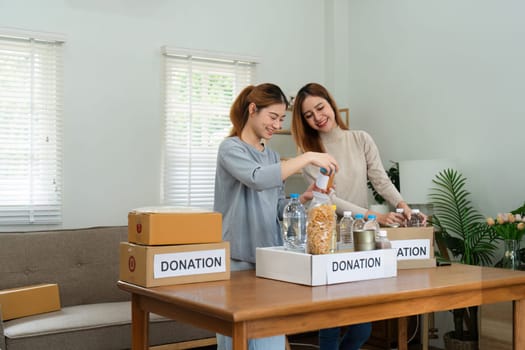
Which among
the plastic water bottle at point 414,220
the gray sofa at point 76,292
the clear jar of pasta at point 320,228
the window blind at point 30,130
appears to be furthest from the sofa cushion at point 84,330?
the clear jar of pasta at point 320,228

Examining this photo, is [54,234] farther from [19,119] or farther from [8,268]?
[19,119]

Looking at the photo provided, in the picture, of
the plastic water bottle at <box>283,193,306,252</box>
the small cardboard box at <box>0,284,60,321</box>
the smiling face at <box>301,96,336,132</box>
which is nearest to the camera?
the plastic water bottle at <box>283,193,306,252</box>

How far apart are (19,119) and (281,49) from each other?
7.19 feet

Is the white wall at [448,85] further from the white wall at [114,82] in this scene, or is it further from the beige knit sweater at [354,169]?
the beige knit sweater at [354,169]

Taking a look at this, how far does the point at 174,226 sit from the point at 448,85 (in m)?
3.00

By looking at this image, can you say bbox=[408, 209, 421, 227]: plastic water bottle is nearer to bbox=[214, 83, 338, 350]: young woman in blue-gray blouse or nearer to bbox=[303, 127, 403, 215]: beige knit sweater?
bbox=[303, 127, 403, 215]: beige knit sweater

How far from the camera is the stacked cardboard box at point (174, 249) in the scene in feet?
6.38

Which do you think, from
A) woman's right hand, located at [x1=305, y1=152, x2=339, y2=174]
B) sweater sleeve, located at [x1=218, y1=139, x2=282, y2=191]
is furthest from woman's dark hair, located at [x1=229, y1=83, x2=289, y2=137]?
woman's right hand, located at [x1=305, y1=152, x2=339, y2=174]

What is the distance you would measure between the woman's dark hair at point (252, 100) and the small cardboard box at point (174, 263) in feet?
1.68

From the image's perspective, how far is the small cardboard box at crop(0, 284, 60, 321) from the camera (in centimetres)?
341

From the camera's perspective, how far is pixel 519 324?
2.17 m

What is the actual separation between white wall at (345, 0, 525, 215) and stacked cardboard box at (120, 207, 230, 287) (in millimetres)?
2524

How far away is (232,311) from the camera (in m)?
1.55

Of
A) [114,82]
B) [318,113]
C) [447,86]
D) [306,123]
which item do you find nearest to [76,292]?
[114,82]
